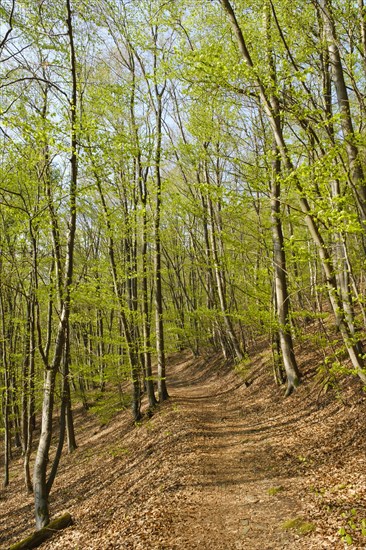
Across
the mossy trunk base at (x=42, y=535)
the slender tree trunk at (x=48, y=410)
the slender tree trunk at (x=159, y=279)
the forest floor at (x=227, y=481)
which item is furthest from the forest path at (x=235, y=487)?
the slender tree trunk at (x=48, y=410)

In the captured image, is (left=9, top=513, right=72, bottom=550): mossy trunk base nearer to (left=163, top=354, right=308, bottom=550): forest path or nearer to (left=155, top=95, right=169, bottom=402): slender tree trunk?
(left=163, top=354, right=308, bottom=550): forest path

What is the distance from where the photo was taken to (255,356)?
56.0 feet

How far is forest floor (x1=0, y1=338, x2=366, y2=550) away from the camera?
4.86 metres

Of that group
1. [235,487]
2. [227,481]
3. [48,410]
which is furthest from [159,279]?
[235,487]

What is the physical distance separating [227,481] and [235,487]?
329 millimetres

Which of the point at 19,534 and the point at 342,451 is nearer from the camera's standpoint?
the point at 342,451

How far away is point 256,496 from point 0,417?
2056cm

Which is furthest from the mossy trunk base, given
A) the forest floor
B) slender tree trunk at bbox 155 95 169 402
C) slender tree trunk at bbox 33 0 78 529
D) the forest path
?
slender tree trunk at bbox 155 95 169 402

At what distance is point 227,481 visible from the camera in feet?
22.2

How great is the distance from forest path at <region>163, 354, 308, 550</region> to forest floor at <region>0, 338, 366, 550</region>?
0.02 meters

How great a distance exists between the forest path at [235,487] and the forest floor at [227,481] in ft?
0.06

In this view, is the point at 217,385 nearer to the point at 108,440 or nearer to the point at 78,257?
the point at 108,440

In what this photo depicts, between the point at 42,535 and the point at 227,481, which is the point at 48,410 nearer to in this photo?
the point at 42,535

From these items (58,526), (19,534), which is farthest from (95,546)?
(19,534)
